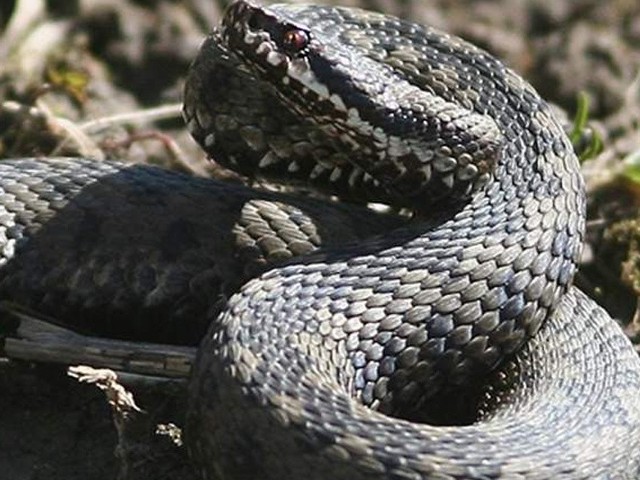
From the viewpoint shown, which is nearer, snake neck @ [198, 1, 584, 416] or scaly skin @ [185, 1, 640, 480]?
scaly skin @ [185, 1, 640, 480]

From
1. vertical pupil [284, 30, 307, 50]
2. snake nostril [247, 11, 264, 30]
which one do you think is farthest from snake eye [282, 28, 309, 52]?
snake nostril [247, 11, 264, 30]

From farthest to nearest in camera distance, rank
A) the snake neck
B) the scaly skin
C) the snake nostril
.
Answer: the snake nostril → the snake neck → the scaly skin

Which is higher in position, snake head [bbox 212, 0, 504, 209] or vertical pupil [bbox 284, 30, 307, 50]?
vertical pupil [bbox 284, 30, 307, 50]

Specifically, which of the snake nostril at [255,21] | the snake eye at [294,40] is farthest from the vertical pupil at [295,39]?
the snake nostril at [255,21]

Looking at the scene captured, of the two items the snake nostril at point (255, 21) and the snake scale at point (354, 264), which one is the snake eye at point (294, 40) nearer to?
the snake scale at point (354, 264)

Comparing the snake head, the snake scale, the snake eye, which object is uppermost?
the snake eye

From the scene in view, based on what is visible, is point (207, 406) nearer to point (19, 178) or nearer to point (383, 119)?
point (383, 119)

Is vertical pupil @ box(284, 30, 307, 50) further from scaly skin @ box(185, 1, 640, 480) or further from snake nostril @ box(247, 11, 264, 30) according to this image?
snake nostril @ box(247, 11, 264, 30)

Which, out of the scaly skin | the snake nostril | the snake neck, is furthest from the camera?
the snake nostril
